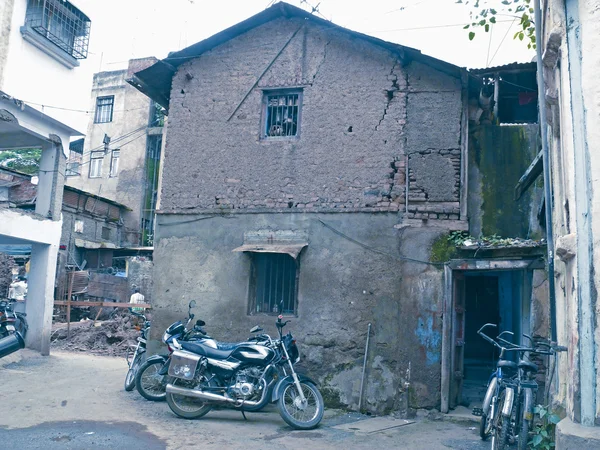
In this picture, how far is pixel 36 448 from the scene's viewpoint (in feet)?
19.9

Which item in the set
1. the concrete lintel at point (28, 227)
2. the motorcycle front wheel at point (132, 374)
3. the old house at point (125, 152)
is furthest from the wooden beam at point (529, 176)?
the old house at point (125, 152)

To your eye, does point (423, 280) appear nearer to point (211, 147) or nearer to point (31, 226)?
point (211, 147)

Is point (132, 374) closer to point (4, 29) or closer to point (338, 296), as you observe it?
point (338, 296)

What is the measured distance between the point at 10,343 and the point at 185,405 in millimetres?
3330

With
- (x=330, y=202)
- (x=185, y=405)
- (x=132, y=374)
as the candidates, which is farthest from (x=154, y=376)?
(x=330, y=202)

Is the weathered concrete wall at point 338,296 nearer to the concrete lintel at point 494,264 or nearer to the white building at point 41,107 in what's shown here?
the concrete lintel at point 494,264

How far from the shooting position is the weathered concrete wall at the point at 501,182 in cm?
863

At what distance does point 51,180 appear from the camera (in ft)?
47.0

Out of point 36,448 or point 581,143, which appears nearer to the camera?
point 581,143

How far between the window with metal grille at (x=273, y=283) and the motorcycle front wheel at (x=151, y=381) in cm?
169

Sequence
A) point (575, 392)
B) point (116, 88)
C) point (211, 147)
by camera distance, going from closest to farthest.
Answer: point (575, 392), point (211, 147), point (116, 88)

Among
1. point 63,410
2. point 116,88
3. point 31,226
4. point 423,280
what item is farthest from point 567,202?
point 116,88

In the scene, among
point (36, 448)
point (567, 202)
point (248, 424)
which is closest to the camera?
point (567, 202)

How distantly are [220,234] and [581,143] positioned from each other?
6.20 meters
